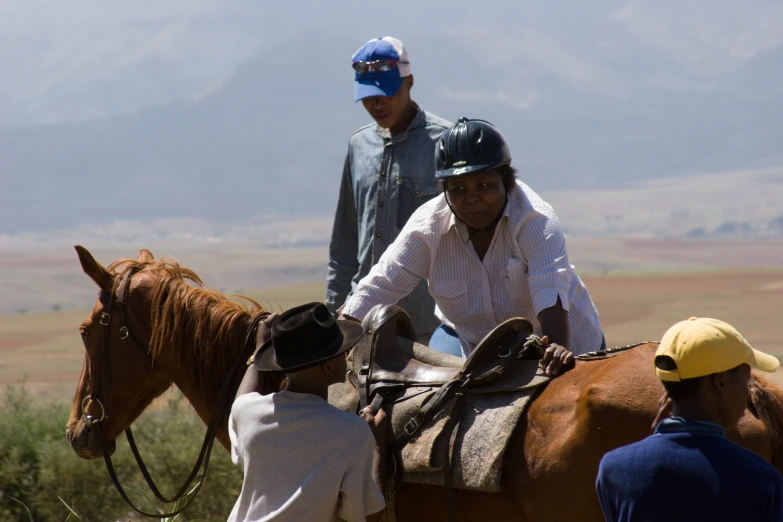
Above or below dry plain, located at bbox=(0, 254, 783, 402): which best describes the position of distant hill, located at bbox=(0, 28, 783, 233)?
below

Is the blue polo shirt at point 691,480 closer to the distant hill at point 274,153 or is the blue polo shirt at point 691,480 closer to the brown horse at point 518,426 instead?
the brown horse at point 518,426

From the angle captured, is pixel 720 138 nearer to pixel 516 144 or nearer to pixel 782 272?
pixel 516 144

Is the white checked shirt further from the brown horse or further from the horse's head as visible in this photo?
the horse's head

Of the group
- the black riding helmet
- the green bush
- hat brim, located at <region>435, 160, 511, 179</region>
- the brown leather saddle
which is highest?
the black riding helmet

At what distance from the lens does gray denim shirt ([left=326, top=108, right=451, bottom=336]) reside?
17.7ft

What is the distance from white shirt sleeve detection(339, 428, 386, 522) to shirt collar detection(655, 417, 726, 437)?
942 mm

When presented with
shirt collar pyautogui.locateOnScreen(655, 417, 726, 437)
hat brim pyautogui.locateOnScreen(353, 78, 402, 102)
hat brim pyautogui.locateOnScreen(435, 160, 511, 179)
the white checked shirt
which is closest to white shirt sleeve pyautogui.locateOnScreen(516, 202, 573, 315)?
the white checked shirt

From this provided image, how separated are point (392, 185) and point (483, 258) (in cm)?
148

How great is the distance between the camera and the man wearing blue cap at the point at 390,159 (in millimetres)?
5301

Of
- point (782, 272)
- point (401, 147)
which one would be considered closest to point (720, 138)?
point (782, 272)

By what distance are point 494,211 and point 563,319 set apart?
0.52 meters

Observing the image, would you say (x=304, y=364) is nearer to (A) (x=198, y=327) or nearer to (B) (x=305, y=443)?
(B) (x=305, y=443)

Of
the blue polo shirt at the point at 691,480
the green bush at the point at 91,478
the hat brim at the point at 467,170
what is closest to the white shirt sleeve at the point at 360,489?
the blue polo shirt at the point at 691,480

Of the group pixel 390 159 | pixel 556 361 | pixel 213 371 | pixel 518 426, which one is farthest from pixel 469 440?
pixel 390 159
